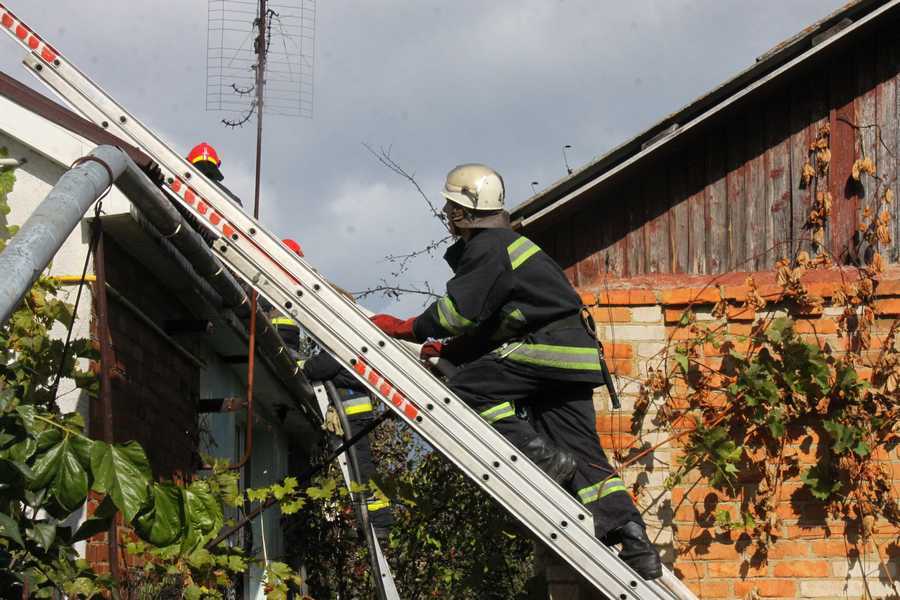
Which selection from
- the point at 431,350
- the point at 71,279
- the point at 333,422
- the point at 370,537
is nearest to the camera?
the point at 431,350

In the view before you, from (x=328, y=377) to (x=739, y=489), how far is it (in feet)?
7.98

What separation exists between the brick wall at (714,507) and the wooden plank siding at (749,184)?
0.39 meters

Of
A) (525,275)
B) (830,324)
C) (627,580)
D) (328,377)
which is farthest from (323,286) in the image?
(830,324)

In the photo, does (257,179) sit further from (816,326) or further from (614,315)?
(816,326)

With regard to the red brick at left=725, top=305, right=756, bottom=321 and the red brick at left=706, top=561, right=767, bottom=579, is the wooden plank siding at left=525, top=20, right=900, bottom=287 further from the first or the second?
the red brick at left=706, top=561, right=767, bottom=579

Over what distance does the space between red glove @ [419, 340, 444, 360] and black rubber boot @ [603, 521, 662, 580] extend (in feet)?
3.54

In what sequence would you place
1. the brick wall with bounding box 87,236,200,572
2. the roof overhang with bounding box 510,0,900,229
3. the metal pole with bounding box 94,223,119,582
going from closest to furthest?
the metal pole with bounding box 94,223,119,582 < the brick wall with bounding box 87,236,200,572 < the roof overhang with bounding box 510,0,900,229

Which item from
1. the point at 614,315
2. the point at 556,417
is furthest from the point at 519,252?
the point at 614,315

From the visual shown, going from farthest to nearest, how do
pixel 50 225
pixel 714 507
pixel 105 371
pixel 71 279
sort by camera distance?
pixel 714 507
pixel 71 279
pixel 105 371
pixel 50 225

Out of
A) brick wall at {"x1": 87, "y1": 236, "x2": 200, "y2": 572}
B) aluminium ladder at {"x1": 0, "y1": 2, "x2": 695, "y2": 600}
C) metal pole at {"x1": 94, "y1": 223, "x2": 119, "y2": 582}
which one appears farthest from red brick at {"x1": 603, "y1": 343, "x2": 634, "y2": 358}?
metal pole at {"x1": 94, "y1": 223, "x2": 119, "y2": 582}

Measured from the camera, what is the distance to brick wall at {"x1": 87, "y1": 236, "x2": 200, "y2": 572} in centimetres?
590

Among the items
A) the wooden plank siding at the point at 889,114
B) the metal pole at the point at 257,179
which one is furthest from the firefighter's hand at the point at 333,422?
the wooden plank siding at the point at 889,114

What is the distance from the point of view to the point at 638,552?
4.83 meters

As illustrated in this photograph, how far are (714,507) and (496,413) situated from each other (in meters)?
1.82
